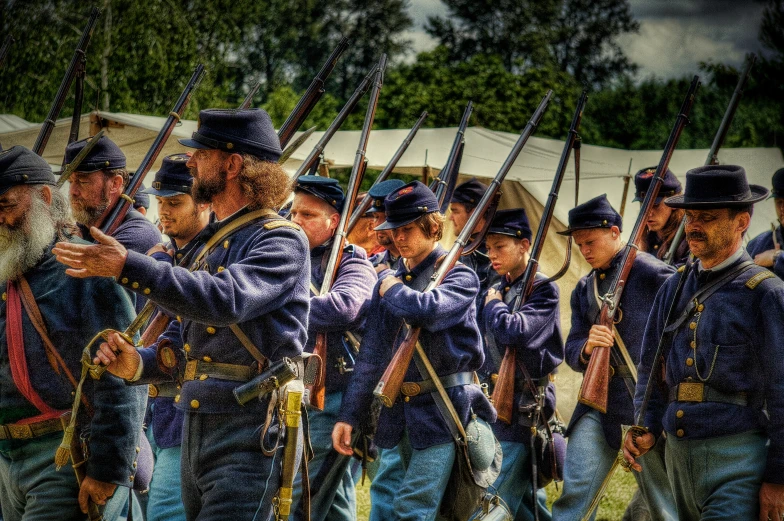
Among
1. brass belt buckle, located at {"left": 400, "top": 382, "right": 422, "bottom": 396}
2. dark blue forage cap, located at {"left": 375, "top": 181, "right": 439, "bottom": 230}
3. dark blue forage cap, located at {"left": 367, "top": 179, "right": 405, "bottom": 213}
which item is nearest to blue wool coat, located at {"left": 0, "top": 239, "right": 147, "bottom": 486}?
brass belt buckle, located at {"left": 400, "top": 382, "right": 422, "bottom": 396}

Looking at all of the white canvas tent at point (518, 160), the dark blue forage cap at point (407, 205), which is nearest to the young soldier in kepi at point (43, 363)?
the dark blue forage cap at point (407, 205)

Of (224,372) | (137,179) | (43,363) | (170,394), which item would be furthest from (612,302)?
(43,363)

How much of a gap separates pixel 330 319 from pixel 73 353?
1554 mm

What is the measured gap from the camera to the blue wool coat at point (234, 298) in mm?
3365

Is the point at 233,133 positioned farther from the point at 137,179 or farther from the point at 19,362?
the point at 137,179

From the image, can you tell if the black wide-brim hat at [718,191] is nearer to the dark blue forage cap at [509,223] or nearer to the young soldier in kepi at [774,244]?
the young soldier in kepi at [774,244]

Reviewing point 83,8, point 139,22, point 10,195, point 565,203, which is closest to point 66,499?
point 10,195

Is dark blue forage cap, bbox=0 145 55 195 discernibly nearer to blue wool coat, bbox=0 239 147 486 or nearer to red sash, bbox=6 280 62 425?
blue wool coat, bbox=0 239 147 486

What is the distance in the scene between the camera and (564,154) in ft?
23.5

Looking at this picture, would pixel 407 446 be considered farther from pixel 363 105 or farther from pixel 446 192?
→ pixel 363 105

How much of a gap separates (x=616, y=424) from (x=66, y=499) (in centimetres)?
333

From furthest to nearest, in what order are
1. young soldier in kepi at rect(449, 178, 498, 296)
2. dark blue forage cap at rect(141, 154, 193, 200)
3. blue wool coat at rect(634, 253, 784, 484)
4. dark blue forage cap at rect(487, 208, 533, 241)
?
young soldier in kepi at rect(449, 178, 498, 296), dark blue forage cap at rect(487, 208, 533, 241), dark blue forage cap at rect(141, 154, 193, 200), blue wool coat at rect(634, 253, 784, 484)

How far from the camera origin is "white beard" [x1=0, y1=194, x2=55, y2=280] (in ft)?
14.3

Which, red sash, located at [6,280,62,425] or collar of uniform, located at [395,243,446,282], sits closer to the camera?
red sash, located at [6,280,62,425]
